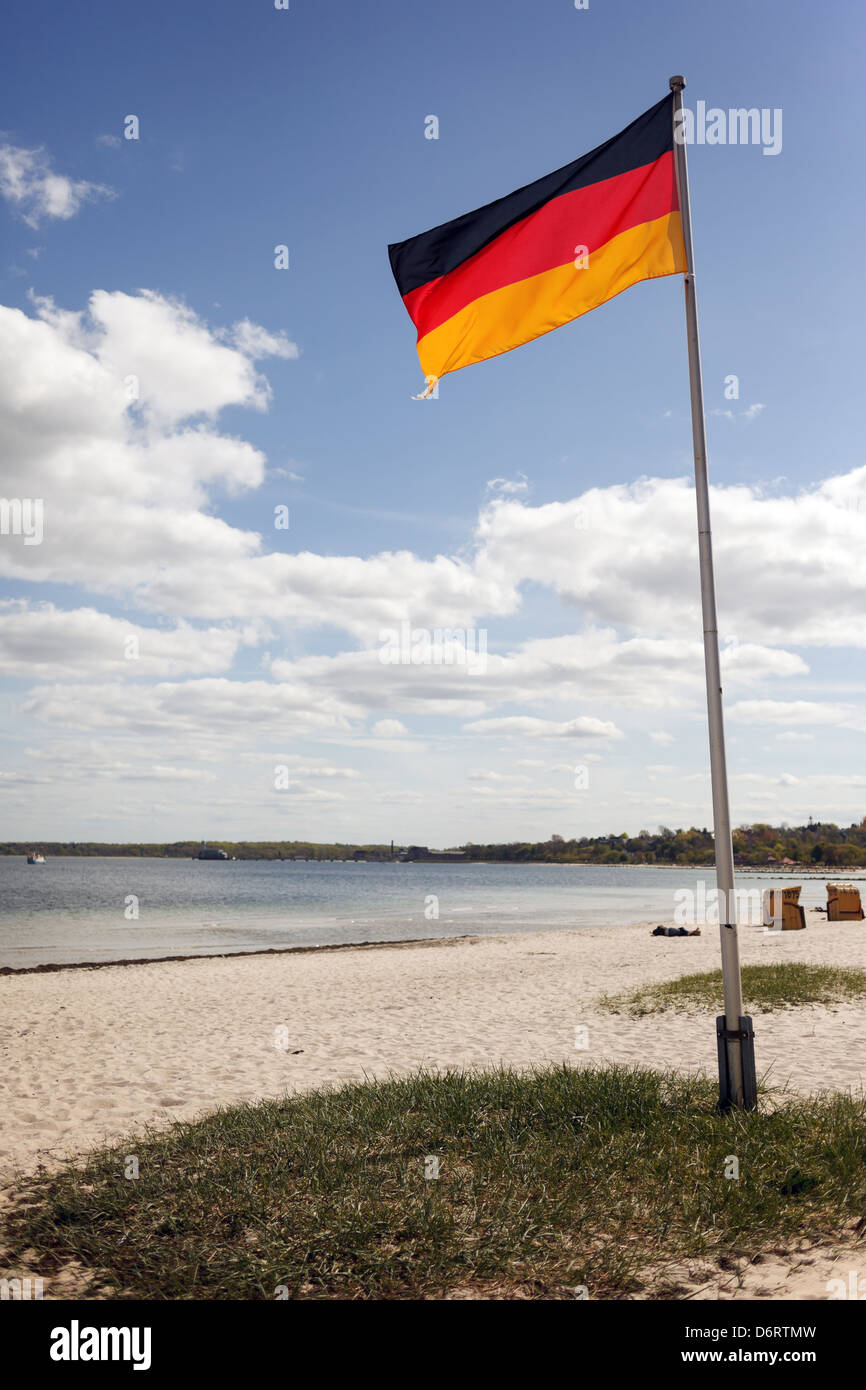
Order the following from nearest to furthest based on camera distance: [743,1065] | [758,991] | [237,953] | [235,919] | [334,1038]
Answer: [743,1065] → [334,1038] → [758,991] → [237,953] → [235,919]

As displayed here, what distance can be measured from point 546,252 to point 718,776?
459 centimetres

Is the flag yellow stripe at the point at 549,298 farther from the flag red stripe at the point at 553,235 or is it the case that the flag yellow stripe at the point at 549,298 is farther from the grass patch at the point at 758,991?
the grass patch at the point at 758,991

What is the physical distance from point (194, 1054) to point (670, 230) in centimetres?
1060

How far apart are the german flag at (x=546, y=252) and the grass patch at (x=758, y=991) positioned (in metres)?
9.81

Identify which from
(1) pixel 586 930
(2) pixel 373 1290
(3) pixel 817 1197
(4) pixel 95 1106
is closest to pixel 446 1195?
(2) pixel 373 1290

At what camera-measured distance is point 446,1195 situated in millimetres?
5031

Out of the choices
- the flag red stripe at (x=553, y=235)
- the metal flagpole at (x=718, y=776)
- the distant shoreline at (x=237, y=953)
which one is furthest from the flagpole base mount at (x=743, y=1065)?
the distant shoreline at (x=237, y=953)

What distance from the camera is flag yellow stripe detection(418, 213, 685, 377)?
6.79m

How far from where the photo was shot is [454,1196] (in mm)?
5012

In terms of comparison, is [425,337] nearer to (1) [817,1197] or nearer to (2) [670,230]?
(2) [670,230]

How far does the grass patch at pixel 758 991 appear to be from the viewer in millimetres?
13000

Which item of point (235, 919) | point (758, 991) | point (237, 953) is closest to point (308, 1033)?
point (758, 991)

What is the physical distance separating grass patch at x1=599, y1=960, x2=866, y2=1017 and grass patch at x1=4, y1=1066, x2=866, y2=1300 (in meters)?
6.52

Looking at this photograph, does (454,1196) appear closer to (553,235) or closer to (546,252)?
(546,252)
